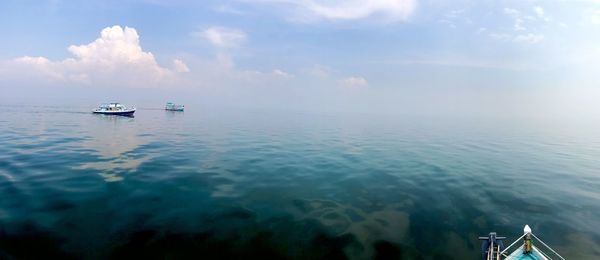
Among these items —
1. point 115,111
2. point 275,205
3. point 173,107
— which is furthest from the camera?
point 173,107

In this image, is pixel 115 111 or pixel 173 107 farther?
pixel 173 107

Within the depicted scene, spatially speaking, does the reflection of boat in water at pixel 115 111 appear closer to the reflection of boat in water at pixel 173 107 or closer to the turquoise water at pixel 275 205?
the reflection of boat in water at pixel 173 107

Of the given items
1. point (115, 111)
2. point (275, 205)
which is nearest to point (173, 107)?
point (115, 111)

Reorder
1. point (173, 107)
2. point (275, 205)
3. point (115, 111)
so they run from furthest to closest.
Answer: point (173, 107)
point (115, 111)
point (275, 205)

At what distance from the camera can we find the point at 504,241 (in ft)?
69.0

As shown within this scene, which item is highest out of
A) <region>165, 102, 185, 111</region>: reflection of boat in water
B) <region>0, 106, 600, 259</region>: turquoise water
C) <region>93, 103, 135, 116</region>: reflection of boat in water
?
<region>165, 102, 185, 111</region>: reflection of boat in water

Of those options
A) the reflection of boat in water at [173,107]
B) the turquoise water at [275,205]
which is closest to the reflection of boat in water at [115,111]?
the reflection of boat in water at [173,107]

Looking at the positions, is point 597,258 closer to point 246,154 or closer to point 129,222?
point 129,222

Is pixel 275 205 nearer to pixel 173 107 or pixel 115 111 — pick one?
pixel 115 111

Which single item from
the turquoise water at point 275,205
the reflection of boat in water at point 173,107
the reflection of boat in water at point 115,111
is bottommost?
the turquoise water at point 275,205

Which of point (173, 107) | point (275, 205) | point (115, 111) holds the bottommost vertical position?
point (275, 205)

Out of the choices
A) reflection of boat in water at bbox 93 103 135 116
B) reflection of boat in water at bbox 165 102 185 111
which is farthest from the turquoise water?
reflection of boat in water at bbox 165 102 185 111

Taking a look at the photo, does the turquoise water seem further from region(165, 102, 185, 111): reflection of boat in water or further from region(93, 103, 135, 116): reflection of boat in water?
region(165, 102, 185, 111): reflection of boat in water

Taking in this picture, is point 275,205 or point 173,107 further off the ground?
point 173,107
